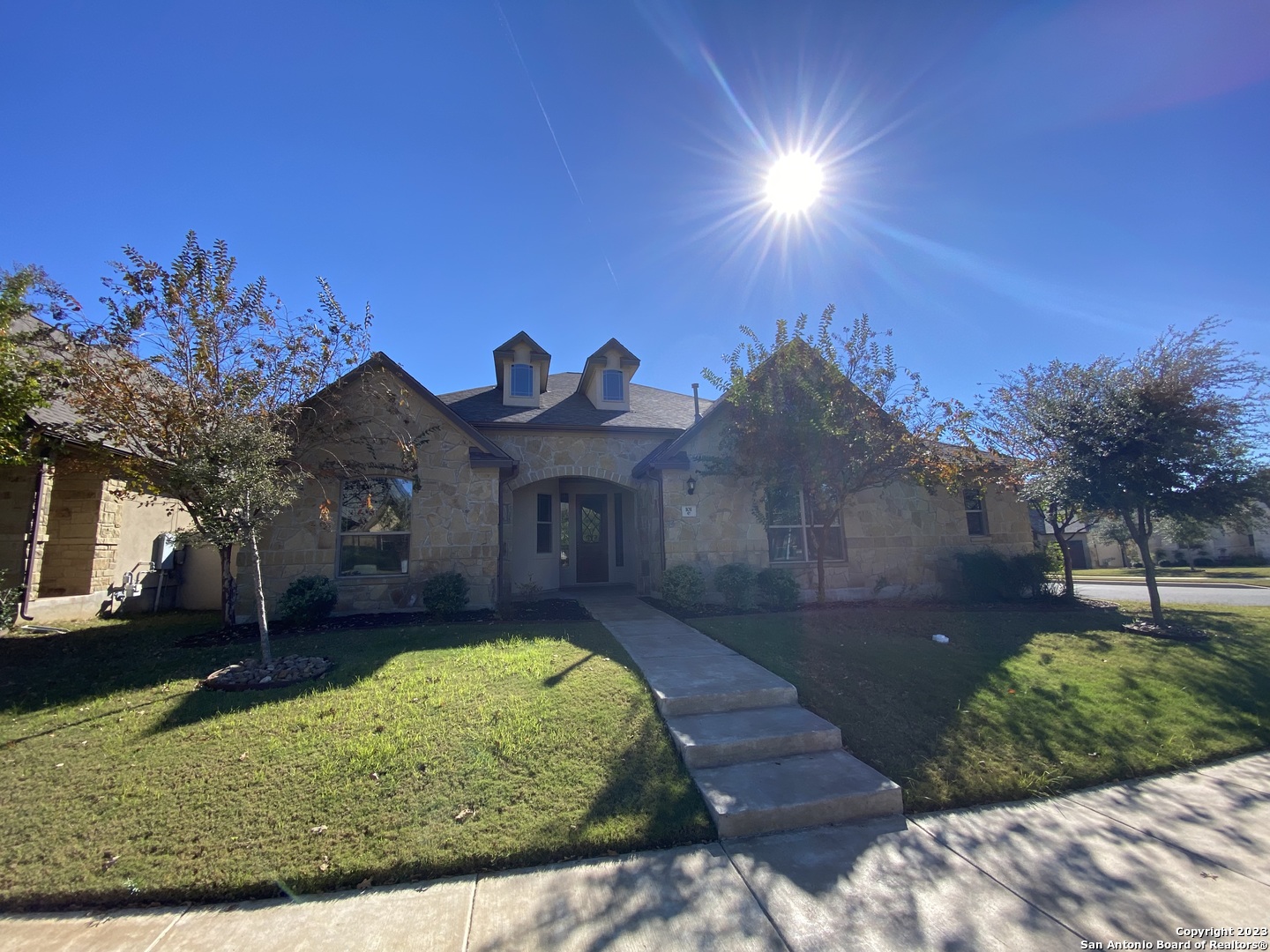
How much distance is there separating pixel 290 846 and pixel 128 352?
7384 mm

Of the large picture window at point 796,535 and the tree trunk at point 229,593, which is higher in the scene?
the large picture window at point 796,535

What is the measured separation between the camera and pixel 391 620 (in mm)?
9195

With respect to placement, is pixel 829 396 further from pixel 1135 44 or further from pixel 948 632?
pixel 1135 44

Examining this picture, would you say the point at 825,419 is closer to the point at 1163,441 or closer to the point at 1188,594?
the point at 1163,441

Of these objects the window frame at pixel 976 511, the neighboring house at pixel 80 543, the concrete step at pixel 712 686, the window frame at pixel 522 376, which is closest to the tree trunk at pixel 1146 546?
the window frame at pixel 976 511

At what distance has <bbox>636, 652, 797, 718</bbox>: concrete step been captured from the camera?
5113 mm

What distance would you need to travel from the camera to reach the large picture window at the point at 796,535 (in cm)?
1177

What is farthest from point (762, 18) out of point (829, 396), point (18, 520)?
point (18, 520)

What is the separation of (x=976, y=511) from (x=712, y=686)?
11.7 metres

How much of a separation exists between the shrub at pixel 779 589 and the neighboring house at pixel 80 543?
1056 centimetres

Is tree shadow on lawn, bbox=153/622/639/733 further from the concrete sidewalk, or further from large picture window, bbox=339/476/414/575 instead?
the concrete sidewalk

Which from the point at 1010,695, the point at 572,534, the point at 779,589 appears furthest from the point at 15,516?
the point at 1010,695

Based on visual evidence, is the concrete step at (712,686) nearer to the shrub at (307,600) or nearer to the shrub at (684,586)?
the shrub at (684,586)

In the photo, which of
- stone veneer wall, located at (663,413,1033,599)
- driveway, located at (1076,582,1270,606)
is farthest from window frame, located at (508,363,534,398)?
driveway, located at (1076,582,1270,606)
